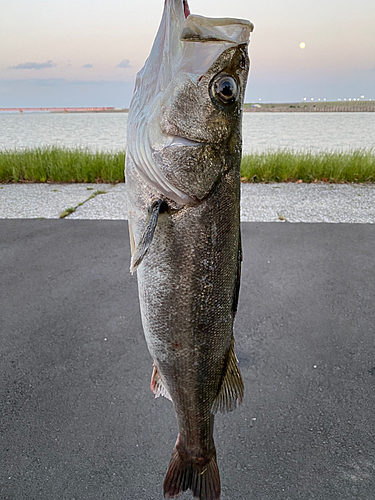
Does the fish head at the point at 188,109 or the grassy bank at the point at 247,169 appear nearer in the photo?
the fish head at the point at 188,109

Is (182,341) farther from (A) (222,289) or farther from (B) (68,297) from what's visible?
(B) (68,297)

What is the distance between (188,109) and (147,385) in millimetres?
2345

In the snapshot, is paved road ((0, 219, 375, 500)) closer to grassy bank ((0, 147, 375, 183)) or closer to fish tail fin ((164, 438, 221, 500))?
fish tail fin ((164, 438, 221, 500))

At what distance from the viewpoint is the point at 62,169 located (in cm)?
938

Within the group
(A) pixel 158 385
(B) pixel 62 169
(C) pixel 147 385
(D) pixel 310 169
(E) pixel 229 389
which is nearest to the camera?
(E) pixel 229 389

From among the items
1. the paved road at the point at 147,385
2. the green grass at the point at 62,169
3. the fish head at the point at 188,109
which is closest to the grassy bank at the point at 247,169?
the green grass at the point at 62,169

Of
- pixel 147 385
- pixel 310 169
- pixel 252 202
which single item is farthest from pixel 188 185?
pixel 310 169

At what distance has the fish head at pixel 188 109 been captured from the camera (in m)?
1.25

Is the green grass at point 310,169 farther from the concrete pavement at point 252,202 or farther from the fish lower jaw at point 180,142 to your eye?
the fish lower jaw at point 180,142

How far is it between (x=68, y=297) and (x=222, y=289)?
3.15 metres

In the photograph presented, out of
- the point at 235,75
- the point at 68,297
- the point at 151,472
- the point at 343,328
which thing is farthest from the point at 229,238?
the point at 68,297

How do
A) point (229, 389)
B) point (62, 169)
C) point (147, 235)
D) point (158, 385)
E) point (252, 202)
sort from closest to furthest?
point (147, 235) < point (229, 389) < point (158, 385) < point (252, 202) < point (62, 169)

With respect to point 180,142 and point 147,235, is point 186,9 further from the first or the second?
point 147,235

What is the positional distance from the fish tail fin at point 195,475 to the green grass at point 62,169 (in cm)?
812
